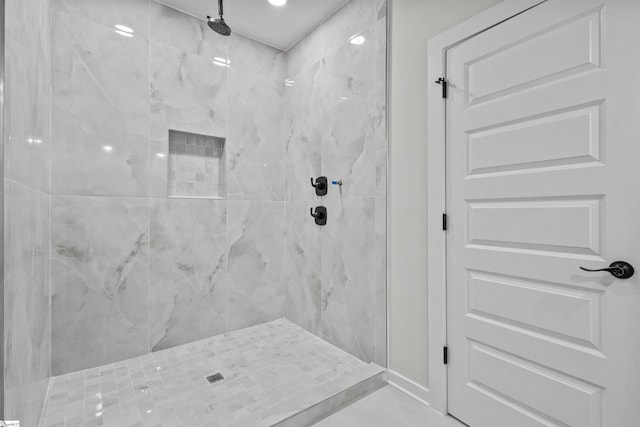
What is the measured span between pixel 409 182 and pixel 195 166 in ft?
6.03

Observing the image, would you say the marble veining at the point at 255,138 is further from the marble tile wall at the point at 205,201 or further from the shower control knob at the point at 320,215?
the shower control knob at the point at 320,215

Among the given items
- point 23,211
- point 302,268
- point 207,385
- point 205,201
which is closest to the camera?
point 23,211

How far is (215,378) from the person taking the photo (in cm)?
200

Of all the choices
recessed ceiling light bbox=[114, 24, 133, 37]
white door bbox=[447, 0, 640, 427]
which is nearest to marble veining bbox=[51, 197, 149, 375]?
recessed ceiling light bbox=[114, 24, 133, 37]

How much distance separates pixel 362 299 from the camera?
227 cm

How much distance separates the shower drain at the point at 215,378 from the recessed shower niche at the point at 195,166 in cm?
141

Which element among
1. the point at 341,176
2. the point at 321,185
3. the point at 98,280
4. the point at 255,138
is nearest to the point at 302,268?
the point at 321,185

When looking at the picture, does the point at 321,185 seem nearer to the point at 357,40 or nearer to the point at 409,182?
the point at 409,182

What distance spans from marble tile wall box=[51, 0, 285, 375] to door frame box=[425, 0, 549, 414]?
1655 mm

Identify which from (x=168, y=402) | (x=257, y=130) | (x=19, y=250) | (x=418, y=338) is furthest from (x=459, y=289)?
(x=257, y=130)

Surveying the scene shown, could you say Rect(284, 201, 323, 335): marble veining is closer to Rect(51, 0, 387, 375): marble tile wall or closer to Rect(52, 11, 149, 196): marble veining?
Rect(51, 0, 387, 375): marble tile wall

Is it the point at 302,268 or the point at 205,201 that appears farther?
the point at 302,268

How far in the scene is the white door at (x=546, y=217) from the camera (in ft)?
3.89

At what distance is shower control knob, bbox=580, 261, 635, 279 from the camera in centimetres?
116
